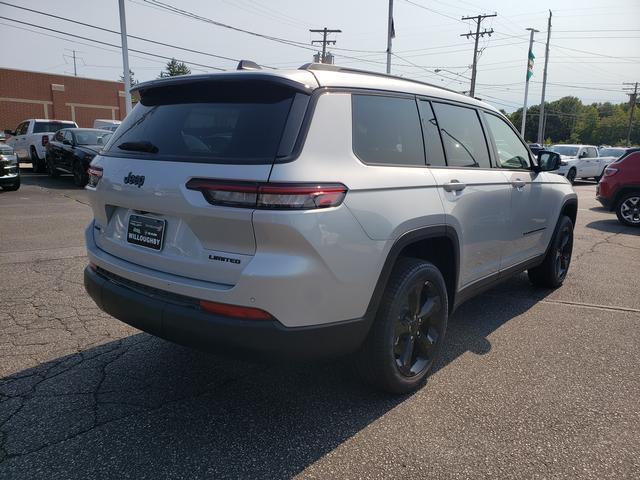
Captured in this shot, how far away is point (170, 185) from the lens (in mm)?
2512

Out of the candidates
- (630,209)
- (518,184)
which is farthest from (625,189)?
(518,184)

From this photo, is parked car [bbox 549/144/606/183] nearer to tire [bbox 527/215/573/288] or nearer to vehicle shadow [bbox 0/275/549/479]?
tire [bbox 527/215/573/288]

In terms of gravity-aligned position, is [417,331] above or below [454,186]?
below

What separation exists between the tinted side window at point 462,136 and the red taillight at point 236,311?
5.93 feet

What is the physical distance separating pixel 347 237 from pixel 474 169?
1.67m

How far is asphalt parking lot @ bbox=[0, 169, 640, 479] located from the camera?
2438mm

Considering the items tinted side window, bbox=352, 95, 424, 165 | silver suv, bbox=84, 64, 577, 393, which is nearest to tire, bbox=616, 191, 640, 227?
silver suv, bbox=84, 64, 577, 393

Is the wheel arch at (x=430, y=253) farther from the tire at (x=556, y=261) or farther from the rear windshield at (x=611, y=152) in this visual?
the rear windshield at (x=611, y=152)

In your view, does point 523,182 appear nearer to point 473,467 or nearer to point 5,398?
point 473,467

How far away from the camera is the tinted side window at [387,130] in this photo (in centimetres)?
275

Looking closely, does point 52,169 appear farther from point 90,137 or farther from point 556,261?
point 556,261

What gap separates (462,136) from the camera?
3.75 metres

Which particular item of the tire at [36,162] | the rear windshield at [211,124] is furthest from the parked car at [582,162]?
the rear windshield at [211,124]

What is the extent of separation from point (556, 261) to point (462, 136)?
2.44 meters
